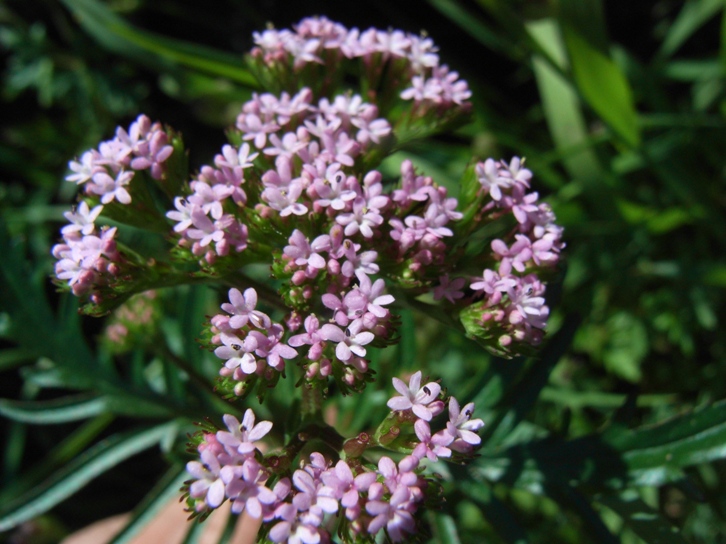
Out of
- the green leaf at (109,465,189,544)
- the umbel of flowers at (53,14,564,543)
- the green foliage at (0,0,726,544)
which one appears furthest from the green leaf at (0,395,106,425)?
the umbel of flowers at (53,14,564,543)

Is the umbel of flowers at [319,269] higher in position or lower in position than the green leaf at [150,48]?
lower

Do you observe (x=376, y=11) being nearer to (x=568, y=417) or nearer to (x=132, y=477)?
(x=568, y=417)

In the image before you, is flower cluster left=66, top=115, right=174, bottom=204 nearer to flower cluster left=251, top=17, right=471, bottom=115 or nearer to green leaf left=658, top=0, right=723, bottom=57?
flower cluster left=251, top=17, right=471, bottom=115

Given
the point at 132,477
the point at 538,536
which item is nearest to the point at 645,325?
the point at 538,536

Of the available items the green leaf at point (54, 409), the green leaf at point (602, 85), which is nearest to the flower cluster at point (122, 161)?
the green leaf at point (54, 409)

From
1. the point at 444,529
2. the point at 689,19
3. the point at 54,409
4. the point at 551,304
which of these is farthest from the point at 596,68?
the point at 54,409

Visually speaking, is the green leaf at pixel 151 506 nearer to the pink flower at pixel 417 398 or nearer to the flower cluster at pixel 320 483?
the flower cluster at pixel 320 483
